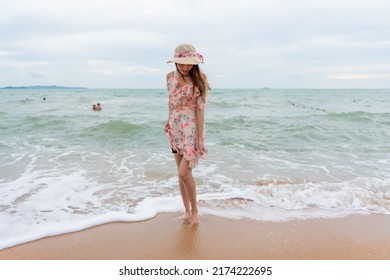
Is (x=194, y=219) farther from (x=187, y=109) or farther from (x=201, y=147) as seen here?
(x=187, y=109)

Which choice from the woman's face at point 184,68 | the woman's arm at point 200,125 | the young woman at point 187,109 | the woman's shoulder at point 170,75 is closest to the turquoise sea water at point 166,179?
the young woman at point 187,109

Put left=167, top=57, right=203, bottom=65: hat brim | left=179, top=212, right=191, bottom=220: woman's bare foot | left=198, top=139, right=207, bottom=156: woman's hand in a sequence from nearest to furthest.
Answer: left=167, top=57, right=203, bottom=65: hat brim
left=198, top=139, right=207, bottom=156: woman's hand
left=179, top=212, right=191, bottom=220: woman's bare foot

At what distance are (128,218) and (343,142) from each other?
8165 mm

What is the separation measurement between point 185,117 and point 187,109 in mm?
88

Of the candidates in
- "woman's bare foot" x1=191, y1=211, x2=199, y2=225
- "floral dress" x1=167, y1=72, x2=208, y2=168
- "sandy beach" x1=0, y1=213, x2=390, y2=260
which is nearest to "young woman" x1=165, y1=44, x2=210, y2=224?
"floral dress" x1=167, y1=72, x2=208, y2=168

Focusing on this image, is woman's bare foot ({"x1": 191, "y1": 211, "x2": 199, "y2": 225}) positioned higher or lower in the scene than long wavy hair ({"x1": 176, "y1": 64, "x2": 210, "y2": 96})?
lower

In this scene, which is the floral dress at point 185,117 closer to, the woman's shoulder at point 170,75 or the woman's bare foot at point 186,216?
the woman's shoulder at point 170,75

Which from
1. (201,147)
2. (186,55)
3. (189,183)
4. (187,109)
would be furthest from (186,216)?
(186,55)

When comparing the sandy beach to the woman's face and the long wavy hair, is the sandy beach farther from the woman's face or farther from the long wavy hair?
the woman's face

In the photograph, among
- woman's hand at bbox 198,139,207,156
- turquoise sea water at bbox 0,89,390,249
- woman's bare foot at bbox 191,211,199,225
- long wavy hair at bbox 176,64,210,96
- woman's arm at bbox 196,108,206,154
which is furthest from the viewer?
turquoise sea water at bbox 0,89,390,249

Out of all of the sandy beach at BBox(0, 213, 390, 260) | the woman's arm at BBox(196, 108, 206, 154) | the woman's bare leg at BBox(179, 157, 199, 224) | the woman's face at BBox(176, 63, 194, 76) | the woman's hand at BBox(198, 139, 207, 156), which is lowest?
the sandy beach at BBox(0, 213, 390, 260)

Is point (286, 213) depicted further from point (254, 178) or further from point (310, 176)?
point (310, 176)

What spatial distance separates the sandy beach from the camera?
3316 mm

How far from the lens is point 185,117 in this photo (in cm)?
362
